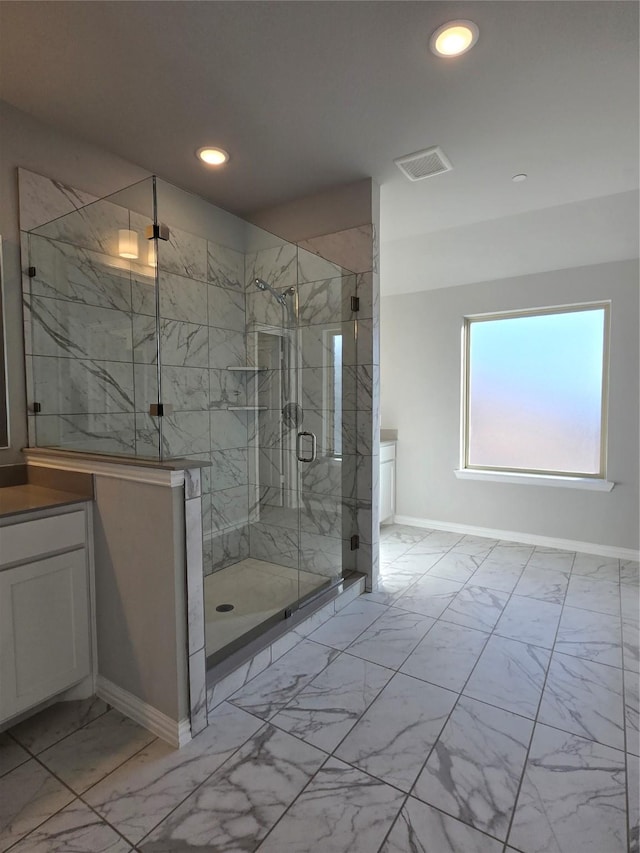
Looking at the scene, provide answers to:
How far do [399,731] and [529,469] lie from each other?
283 cm

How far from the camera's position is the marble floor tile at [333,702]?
164cm

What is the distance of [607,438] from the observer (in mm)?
3414

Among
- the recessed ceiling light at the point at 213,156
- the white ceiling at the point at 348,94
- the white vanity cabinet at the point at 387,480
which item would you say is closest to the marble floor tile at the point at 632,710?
the white vanity cabinet at the point at 387,480

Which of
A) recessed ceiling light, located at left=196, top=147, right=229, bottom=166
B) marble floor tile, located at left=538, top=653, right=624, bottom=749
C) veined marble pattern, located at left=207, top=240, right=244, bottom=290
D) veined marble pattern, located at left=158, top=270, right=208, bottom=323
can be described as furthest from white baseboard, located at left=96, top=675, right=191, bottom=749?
recessed ceiling light, located at left=196, top=147, right=229, bottom=166

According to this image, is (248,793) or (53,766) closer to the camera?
(248,793)

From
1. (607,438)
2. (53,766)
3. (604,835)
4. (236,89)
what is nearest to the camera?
(604,835)

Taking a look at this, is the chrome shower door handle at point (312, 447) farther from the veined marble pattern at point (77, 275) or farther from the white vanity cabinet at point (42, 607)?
the white vanity cabinet at point (42, 607)

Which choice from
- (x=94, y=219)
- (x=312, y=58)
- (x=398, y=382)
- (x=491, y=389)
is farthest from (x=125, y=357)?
(x=491, y=389)

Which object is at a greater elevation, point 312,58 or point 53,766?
point 312,58

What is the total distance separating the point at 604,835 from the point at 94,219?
3.18m

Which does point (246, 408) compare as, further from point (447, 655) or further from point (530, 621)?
point (530, 621)

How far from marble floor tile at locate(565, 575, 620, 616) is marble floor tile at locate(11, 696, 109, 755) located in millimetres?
2655

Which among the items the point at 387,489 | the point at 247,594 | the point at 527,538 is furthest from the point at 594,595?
the point at 247,594

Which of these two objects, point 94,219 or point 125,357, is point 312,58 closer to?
point 94,219
